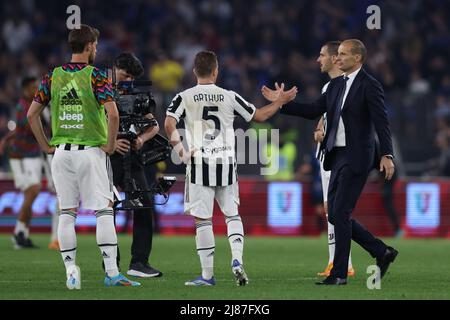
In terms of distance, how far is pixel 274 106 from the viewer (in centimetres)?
1135

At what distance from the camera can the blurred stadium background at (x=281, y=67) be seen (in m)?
21.4

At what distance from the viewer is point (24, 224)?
17.3m

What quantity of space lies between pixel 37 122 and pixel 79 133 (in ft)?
1.74

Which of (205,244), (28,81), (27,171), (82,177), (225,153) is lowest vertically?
(205,244)

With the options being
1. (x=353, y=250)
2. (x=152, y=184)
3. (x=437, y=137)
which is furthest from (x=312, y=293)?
(x=437, y=137)

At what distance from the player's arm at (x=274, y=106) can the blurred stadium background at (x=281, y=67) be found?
9153mm

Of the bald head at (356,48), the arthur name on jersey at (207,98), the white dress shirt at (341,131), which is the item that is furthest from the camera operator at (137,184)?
the bald head at (356,48)

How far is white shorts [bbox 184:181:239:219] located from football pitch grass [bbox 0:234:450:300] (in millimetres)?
730

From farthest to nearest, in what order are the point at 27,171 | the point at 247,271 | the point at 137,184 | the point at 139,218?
the point at 27,171
the point at 247,271
the point at 139,218
the point at 137,184

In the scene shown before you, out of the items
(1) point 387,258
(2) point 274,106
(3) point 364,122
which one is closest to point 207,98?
(2) point 274,106

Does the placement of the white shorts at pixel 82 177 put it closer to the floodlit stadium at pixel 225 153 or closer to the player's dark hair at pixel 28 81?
the floodlit stadium at pixel 225 153

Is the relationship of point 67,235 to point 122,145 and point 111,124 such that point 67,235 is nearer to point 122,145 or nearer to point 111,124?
point 111,124

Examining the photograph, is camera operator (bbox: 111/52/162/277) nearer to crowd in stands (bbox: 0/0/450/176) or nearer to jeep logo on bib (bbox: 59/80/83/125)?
jeep logo on bib (bbox: 59/80/83/125)

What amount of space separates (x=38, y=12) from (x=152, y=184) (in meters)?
17.0
